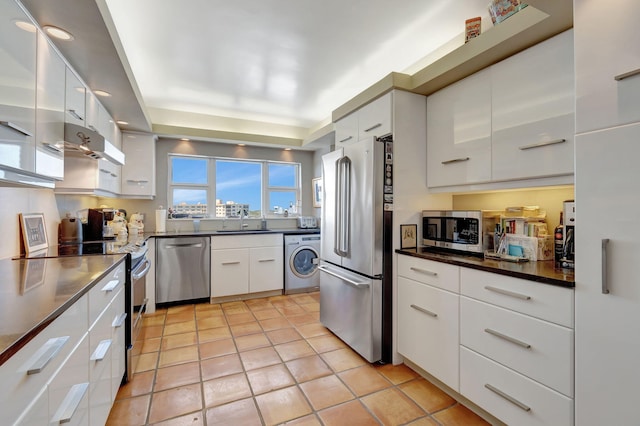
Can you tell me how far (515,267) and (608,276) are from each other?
1.43 ft

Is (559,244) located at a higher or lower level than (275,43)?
lower

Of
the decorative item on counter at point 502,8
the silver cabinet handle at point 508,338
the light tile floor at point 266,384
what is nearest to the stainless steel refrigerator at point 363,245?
the light tile floor at point 266,384

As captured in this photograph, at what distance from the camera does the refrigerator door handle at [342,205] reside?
8.29 ft

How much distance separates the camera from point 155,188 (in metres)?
4.05

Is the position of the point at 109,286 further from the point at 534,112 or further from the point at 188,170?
the point at 188,170

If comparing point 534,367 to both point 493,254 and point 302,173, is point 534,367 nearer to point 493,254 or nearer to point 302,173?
point 493,254

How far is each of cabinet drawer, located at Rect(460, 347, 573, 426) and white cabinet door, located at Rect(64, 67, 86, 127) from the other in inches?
114

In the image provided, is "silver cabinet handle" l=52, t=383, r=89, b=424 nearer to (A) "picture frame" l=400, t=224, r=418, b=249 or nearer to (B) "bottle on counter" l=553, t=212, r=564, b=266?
(A) "picture frame" l=400, t=224, r=418, b=249

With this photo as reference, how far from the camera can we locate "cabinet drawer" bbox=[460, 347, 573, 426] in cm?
132

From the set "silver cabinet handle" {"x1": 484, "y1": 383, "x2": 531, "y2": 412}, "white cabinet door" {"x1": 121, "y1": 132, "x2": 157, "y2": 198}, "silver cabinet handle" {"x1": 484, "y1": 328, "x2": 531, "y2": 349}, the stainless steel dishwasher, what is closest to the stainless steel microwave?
"silver cabinet handle" {"x1": 484, "y1": 328, "x2": 531, "y2": 349}

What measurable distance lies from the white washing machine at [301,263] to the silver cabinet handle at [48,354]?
3.18 metres

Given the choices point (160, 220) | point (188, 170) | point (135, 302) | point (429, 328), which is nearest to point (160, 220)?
point (160, 220)

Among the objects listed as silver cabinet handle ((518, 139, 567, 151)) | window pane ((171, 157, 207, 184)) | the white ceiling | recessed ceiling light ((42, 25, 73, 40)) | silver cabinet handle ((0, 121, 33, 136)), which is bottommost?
silver cabinet handle ((0, 121, 33, 136))

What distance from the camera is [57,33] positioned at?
5.41 feet
